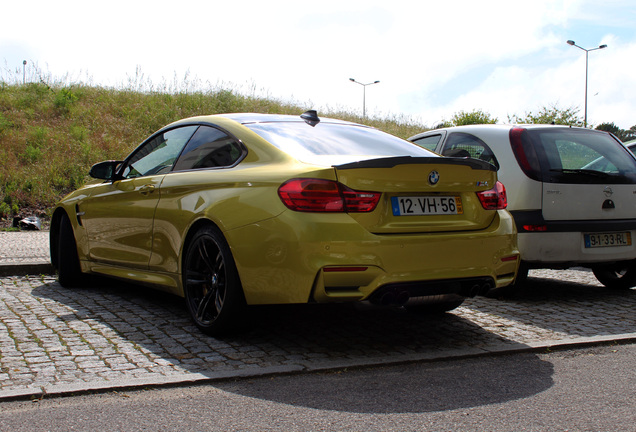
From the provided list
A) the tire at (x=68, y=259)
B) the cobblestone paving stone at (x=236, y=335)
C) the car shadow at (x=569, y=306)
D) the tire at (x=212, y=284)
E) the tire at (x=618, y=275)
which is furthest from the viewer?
the tire at (x=618, y=275)

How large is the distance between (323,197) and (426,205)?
70 cm

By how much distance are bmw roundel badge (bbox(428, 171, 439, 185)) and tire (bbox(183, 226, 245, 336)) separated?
1329mm

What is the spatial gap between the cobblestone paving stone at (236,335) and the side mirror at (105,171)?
3.59ft

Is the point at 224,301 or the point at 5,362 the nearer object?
the point at 5,362

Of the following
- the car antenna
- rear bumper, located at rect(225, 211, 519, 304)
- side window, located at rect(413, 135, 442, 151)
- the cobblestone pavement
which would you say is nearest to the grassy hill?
the cobblestone pavement

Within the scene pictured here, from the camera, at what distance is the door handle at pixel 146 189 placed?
5388 mm

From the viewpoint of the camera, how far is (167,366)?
4.05 m

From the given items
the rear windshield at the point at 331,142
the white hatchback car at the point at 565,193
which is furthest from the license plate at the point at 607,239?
the rear windshield at the point at 331,142

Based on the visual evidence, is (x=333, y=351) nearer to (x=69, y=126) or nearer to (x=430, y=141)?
(x=430, y=141)

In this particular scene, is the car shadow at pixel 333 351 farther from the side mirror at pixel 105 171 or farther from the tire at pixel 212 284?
the side mirror at pixel 105 171

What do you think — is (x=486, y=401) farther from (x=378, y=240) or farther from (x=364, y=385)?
(x=378, y=240)

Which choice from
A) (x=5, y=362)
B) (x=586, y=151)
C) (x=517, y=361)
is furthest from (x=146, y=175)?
(x=586, y=151)

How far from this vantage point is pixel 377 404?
3432 millimetres

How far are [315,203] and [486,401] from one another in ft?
4.65
